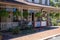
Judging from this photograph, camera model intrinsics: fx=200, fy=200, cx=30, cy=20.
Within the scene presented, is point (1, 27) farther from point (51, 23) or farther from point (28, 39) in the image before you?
point (51, 23)

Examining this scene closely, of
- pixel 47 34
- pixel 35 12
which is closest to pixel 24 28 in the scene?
pixel 47 34

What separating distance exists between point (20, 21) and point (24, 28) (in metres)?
1.96

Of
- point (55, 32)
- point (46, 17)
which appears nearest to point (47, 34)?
point (55, 32)

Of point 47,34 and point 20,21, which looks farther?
point 20,21

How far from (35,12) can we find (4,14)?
1018 cm

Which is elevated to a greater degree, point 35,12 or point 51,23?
point 35,12

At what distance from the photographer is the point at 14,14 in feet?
85.3

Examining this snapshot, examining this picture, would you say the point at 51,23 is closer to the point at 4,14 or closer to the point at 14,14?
the point at 14,14

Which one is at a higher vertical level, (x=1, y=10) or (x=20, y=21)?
(x=1, y=10)

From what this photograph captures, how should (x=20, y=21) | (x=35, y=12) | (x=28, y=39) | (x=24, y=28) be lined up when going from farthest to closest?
(x=35, y=12)
(x=20, y=21)
(x=24, y=28)
(x=28, y=39)

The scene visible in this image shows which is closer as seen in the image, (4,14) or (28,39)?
(28,39)

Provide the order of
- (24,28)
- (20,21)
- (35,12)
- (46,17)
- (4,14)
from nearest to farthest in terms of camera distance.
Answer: (4,14) → (24,28) → (20,21) → (35,12) → (46,17)

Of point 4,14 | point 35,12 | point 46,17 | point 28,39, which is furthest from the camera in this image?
point 46,17

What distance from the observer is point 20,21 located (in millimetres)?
26750
